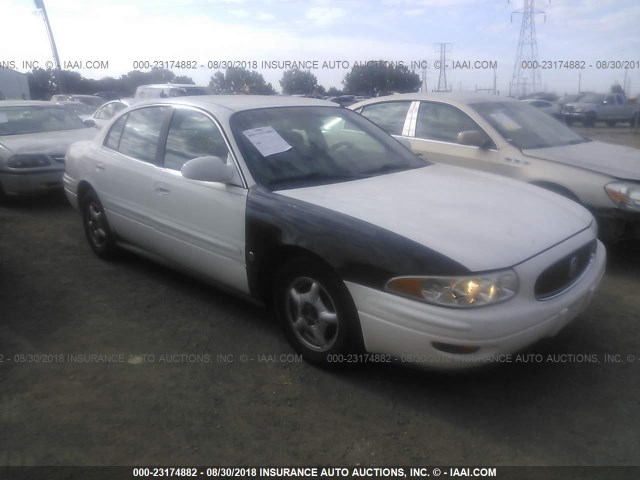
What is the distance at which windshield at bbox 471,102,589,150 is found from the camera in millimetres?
5453

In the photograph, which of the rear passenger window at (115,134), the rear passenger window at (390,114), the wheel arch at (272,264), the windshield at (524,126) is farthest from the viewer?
the rear passenger window at (390,114)

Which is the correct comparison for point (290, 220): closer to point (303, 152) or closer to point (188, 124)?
point (303, 152)

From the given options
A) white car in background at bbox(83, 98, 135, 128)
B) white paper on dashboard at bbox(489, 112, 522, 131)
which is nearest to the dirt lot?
white paper on dashboard at bbox(489, 112, 522, 131)

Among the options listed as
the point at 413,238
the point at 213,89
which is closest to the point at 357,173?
the point at 413,238

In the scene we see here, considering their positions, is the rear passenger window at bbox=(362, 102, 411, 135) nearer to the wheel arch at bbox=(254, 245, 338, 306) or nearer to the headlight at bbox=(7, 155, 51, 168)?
the wheel arch at bbox=(254, 245, 338, 306)

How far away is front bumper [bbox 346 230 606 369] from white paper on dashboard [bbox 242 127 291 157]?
1.20 m

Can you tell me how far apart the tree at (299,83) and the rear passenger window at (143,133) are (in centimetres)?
1134

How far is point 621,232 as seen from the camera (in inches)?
183

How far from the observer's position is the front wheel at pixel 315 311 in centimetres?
295

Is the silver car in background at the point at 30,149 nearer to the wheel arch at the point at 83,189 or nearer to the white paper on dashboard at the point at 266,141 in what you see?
the wheel arch at the point at 83,189

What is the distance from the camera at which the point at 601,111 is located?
24.7 m

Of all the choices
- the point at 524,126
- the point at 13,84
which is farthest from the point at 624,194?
the point at 13,84

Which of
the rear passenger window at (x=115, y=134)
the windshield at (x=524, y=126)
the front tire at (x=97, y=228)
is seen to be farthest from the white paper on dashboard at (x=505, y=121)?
the front tire at (x=97, y=228)

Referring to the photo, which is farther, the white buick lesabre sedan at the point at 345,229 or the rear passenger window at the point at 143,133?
the rear passenger window at the point at 143,133
